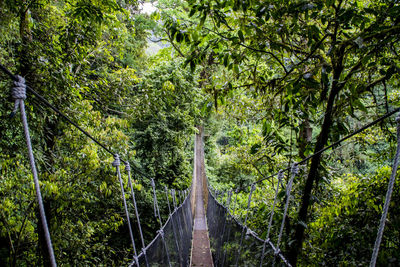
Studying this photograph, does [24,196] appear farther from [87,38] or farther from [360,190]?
[360,190]

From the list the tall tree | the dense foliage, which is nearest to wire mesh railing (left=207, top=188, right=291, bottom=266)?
the tall tree

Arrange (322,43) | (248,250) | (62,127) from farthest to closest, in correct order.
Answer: (62,127)
(248,250)
(322,43)

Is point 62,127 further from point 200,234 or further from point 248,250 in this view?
point 200,234

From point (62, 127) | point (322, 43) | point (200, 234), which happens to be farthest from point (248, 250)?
point (200, 234)

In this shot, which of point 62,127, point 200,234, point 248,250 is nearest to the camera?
point 248,250

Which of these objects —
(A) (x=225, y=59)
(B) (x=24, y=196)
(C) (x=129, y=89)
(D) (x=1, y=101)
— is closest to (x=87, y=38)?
(C) (x=129, y=89)

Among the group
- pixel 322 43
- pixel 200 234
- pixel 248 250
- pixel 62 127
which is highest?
pixel 322 43

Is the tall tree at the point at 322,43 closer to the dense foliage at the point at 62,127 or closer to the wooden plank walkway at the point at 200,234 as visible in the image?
the dense foliage at the point at 62,127

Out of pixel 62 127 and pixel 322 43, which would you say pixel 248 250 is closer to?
pixel 322 43

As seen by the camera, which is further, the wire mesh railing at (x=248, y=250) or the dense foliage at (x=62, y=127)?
the dense foliage at (x=62, y=127)

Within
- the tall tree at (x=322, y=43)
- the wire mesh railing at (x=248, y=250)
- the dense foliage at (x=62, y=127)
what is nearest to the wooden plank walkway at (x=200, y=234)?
the wire mesh railing at (x=248, y=250)

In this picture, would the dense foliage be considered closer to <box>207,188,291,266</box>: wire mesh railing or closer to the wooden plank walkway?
<box>207,188,291,266</box>: wire mesh railing

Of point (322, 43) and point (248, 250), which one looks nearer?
point (322, 43)

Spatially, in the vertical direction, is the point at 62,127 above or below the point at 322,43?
below
